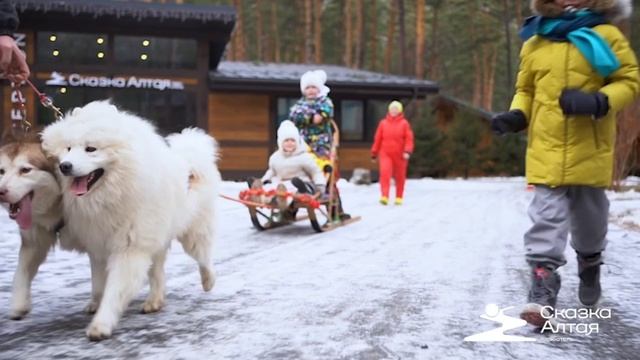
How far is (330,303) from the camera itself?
3656 mm

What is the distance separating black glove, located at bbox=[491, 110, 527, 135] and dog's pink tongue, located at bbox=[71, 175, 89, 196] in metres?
2.03

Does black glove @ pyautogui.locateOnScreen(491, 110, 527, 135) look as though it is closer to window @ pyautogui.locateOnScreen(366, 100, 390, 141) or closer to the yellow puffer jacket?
the yellow puffer jacket

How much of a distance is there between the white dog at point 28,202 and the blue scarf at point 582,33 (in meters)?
2.53

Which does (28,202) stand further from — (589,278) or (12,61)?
(589,278)

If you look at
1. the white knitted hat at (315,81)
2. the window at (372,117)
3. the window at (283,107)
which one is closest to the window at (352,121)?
the window at (372,117)

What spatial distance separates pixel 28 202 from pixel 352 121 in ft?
60.2

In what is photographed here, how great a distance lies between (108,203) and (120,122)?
1.34 feet

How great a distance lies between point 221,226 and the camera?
8008 mm

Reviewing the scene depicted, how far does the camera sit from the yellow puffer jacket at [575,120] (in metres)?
2.99

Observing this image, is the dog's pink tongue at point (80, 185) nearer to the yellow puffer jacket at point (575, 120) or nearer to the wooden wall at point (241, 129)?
the yellow puffer jacket at point (575, 120)

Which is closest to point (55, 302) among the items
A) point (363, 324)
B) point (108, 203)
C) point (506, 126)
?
point (108, 203)

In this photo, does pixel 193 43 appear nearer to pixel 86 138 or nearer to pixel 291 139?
pixel 291 139

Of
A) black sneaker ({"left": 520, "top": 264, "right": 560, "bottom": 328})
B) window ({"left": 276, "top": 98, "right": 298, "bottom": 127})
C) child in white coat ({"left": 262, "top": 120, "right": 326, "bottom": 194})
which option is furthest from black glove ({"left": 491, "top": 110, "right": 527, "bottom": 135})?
window ({"left": 276, "top": 98, "right": 298, "bottom": 127})

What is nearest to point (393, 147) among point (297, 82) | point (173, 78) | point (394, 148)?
point (394, 148)
